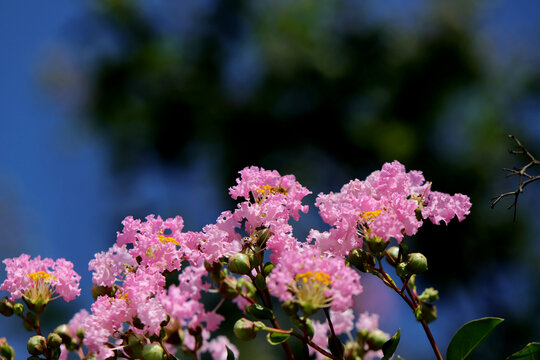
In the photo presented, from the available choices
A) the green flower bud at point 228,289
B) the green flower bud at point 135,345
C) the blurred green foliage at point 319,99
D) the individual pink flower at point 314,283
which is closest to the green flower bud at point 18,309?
the green flower bud at point 135,345

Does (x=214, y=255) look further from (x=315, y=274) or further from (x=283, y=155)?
(x=283, y=155)

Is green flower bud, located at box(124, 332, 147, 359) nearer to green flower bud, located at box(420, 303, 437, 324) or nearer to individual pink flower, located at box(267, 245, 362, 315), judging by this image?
individual pink flower, located at box(267, 245, 362, 315)

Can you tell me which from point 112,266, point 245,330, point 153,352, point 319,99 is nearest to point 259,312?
point 245,330

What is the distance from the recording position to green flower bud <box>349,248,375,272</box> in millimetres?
846

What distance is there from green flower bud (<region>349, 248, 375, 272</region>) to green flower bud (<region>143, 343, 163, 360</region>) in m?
0.31

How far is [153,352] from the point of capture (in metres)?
0.74

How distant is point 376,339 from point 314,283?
31 cm

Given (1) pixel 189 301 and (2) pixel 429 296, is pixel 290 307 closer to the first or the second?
(1) pixel 189 301

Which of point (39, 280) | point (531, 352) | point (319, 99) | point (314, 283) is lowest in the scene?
point (531, 352)

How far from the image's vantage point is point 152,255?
2.92ft

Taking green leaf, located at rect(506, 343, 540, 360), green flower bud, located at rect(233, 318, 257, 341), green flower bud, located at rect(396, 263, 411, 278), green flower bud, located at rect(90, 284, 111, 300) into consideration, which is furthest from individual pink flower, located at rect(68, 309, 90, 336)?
green leaf, located at rect(506, 343, 540, 360)

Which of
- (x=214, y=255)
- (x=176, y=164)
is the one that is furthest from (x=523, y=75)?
(x=214, y=255)

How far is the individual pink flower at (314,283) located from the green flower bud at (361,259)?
0.10 meters

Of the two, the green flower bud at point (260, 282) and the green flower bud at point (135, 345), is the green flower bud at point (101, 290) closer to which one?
the green flower bud at point (135, 345)
